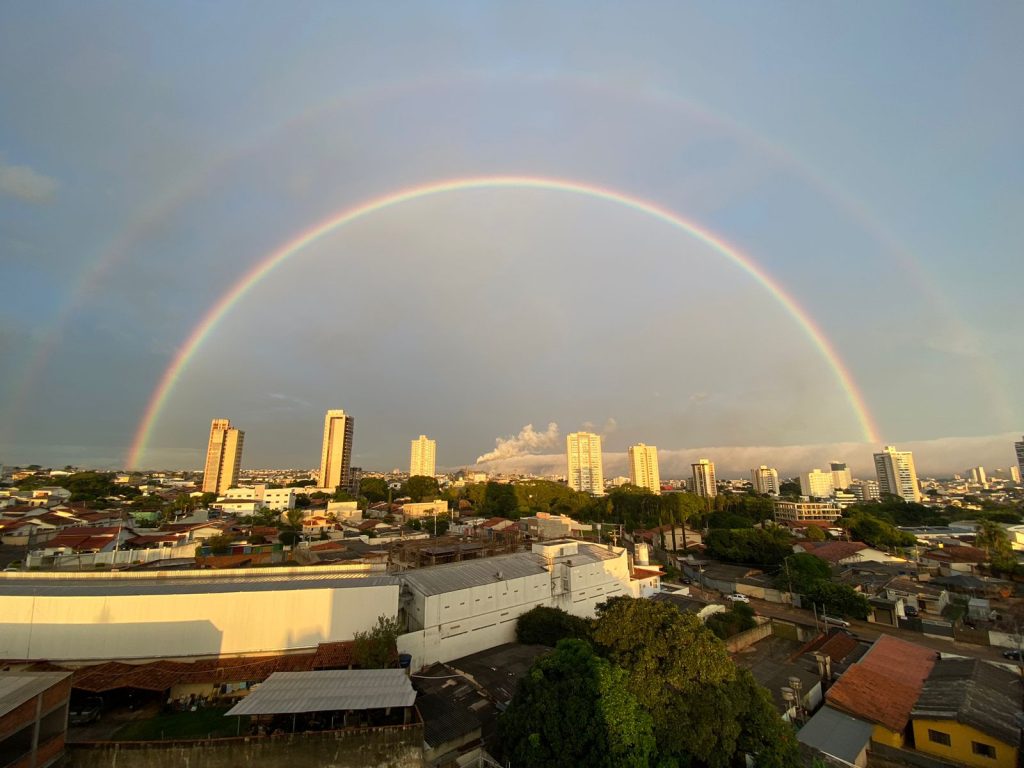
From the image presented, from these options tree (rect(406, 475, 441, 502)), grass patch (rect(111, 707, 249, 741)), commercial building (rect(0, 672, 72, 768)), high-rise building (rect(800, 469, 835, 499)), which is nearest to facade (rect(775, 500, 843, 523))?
tree (rect(406, 475, 441, 502))

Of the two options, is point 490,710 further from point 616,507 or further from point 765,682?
point 616,507

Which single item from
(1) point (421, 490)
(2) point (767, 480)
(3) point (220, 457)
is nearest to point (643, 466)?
(2) point (767, 480)

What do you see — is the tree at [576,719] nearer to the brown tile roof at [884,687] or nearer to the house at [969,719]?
the brown tile roof at [884,687]

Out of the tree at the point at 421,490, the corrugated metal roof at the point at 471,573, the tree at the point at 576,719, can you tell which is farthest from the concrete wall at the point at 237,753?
the tree at the point at 421,490

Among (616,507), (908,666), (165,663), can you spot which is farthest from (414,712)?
(616,507)

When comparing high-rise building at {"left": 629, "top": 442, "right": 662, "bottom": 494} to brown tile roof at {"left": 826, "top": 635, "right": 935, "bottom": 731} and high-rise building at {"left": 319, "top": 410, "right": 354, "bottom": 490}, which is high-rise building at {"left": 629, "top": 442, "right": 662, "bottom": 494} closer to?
high-rise building at {"left": 319, "top": 410, "right": 354, "bottom": 490}
